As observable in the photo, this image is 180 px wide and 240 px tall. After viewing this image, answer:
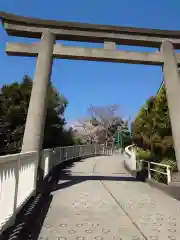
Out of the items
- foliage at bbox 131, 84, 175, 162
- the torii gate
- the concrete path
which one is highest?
the torii gate

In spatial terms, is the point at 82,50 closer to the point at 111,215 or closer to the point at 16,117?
the point at 111,215

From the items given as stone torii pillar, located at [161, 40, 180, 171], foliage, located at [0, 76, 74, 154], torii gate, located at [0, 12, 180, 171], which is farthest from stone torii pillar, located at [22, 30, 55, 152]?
foliage, located at [0, 76, 74, 154]

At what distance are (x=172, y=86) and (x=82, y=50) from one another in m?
3.69

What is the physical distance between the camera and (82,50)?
8914 mm

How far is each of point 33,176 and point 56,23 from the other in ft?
18.8

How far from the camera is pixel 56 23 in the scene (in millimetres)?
8727

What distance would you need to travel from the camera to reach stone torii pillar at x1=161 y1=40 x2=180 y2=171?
837 centimetres

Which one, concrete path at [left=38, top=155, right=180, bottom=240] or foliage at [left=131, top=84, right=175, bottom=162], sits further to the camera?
foliage at [left=131, top=84, right=175, bottom=162]

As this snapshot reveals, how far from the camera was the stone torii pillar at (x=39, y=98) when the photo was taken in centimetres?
757

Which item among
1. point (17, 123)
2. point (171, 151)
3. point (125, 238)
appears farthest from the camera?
point (17, 123)

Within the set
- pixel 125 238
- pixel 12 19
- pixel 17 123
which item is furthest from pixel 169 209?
pixel 17 123

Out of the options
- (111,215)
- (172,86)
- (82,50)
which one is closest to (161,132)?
(172,86)

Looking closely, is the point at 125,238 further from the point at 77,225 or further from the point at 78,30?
the point at 78,30

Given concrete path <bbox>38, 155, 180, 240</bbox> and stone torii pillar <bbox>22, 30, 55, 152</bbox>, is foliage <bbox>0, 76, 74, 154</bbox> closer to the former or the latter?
stone torii pillar <bbox>22, 30, 55, 152</bbox>
